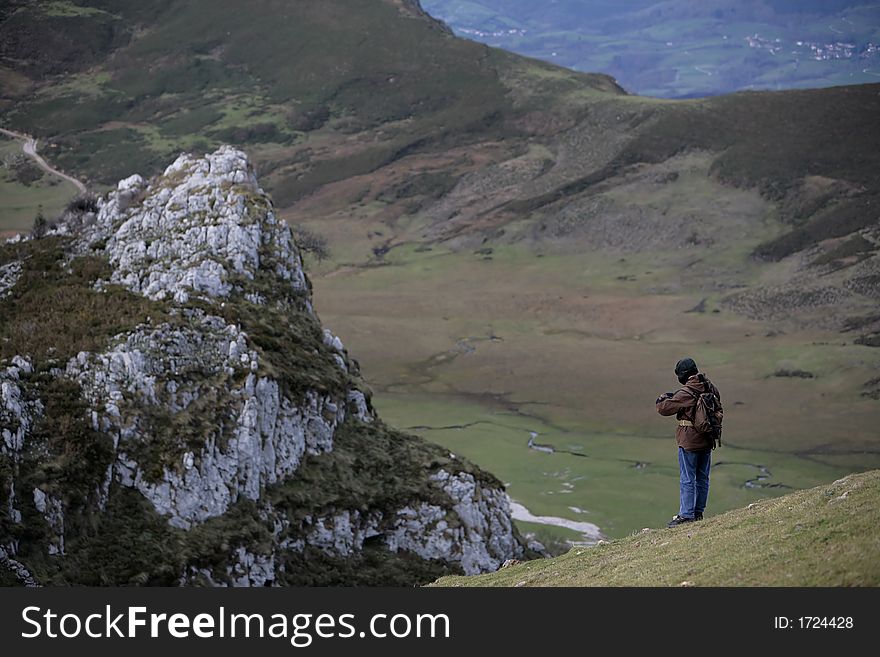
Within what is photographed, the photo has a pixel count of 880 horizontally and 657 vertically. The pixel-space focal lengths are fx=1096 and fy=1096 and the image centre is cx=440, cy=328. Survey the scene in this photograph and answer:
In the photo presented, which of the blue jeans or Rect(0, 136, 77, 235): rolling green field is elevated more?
the blue jeans

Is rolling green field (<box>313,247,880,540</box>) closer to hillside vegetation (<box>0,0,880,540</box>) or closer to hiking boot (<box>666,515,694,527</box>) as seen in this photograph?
hillside vegetation (<box>0,0,880,540</box>)

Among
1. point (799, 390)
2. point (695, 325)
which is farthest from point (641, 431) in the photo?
point (695, 325)

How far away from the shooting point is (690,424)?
77.2 feet

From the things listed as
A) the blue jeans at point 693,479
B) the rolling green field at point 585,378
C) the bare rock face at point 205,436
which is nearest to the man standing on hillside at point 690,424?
the blue jeans at point 693,479

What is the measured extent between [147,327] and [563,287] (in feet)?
441

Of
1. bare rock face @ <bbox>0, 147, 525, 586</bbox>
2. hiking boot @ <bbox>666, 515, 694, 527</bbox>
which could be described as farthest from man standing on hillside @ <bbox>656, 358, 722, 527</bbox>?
bare rock face @ <bbox>0, 147, 525, 586</bbox>

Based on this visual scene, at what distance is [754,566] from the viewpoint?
1875 cm

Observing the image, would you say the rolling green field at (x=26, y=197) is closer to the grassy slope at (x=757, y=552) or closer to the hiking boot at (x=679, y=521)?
the hiking boot at (x=679, y=521)

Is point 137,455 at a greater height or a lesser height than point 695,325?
greater

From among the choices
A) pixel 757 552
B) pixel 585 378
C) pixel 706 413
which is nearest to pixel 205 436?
pixel 706 413

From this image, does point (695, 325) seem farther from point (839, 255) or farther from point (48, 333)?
point (48, 333)

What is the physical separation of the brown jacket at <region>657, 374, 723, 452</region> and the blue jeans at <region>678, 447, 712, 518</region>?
32 cm

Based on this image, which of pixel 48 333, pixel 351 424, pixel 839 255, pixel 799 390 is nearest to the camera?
pixel 48 333

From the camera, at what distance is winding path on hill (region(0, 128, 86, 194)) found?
6895 inches
